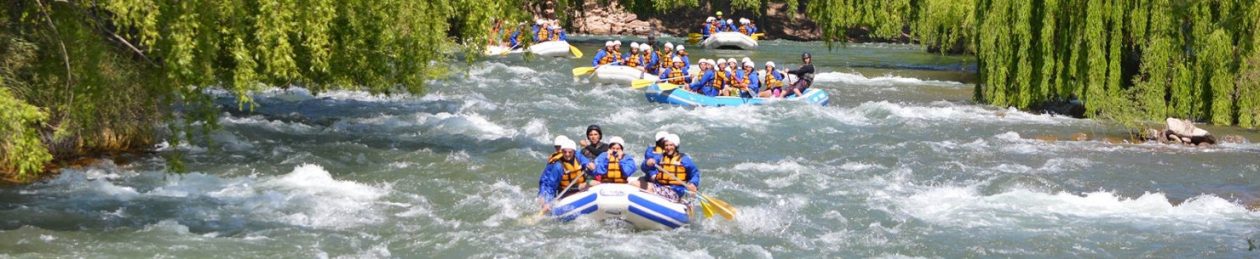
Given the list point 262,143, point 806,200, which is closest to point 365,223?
point 806,200

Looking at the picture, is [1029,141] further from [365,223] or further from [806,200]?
[365,223]

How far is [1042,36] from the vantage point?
24.2 metres

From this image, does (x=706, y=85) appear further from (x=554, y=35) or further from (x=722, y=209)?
(x=554, y=35)

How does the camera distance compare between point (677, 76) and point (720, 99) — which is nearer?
point (720, 99)

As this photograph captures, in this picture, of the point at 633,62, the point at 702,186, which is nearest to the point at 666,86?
the point at 633,62

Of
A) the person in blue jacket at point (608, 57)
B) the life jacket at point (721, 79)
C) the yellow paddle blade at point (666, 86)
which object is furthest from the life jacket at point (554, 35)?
the life jacket at point (721, 79)

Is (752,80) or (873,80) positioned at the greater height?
(752,80)

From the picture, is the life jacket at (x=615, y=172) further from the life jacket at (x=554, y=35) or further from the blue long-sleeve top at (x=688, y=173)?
the life jacket at (x=554, y=35)

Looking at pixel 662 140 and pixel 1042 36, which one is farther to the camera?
pixel 1042 36

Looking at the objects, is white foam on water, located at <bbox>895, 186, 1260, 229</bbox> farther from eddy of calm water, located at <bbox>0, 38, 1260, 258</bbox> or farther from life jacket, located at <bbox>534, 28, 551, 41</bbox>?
life jacket, located at <bbox>534, 28, 551, 41</bbox>

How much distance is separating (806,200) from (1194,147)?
23.5 ft

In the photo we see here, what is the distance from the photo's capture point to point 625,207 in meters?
13.1

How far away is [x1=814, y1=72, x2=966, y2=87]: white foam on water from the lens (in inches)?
1305

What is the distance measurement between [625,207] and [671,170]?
4.27 ft
